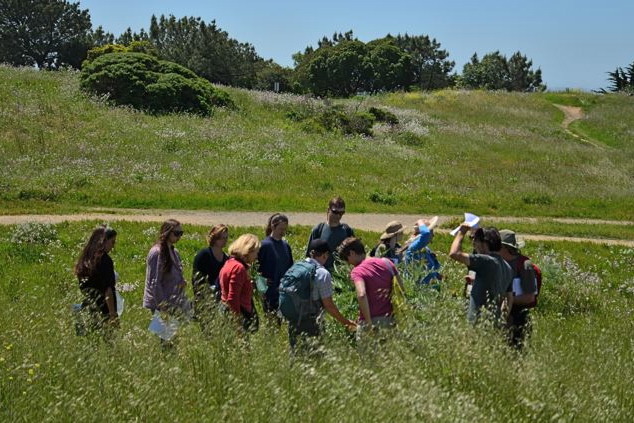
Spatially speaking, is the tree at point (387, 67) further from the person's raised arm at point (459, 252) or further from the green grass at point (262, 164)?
the person's raised arm at point (459, 252)

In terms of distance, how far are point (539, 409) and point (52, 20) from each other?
60971mm

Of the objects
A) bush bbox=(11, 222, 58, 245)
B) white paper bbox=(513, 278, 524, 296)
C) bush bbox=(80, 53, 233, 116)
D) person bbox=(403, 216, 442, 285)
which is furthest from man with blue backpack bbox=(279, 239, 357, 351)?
bush bbox=(80, 53, 233, 116)

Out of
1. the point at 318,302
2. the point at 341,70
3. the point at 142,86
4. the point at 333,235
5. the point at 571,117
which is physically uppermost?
the point at 341,70

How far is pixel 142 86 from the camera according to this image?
2769 centimetres

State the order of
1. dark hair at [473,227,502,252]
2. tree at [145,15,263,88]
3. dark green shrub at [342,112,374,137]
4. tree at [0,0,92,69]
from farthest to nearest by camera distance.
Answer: tree at [145,15,263,88] < tree at [0,0,92,69] < dark green shrub at [342,112,374,137] < dark hair at [473,227,502,252]

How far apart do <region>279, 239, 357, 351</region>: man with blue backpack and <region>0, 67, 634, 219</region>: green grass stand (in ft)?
36.1

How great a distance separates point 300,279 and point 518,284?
2.32 meters

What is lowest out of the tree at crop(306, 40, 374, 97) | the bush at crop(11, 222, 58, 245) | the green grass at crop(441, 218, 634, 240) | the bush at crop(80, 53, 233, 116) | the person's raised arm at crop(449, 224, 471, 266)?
the green grass at crop(441, 218, 634, 240)

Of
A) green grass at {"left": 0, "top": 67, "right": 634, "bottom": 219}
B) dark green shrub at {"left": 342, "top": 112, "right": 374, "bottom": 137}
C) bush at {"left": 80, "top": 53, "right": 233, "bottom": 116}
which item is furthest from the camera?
dark green shrub at {"left": 342, "top": 112, "right": 374, "bottom": 137}

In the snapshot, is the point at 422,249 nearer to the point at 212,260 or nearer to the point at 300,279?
the point at 300,279

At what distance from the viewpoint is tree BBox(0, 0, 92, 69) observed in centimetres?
5625

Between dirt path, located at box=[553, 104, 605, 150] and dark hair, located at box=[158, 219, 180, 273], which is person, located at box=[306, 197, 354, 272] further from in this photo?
dirt path, located at box=[553, 104, 605, 150]

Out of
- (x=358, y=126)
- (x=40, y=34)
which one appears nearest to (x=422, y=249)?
(x=358, y=126)

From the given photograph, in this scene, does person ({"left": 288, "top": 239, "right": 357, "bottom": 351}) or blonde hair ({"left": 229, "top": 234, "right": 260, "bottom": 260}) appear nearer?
person ({"left": 288, "top": 239, "right": 357, "bottom": 351})
